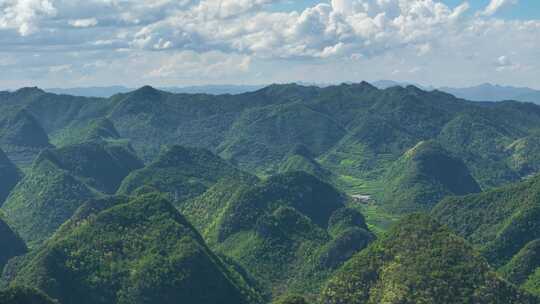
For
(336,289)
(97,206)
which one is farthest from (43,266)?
(336,289)

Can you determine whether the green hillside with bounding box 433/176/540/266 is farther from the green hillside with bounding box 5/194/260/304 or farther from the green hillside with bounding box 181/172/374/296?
the green hillside with bounding box 5/194/260/304

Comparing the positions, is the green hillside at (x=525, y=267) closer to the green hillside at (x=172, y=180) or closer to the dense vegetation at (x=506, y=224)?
the dense vegetation at (x=506, y=224)

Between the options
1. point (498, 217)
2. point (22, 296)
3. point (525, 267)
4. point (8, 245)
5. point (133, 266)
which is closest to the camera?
point (22, 296)

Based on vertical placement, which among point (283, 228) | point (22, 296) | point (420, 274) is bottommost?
point (283, 228)

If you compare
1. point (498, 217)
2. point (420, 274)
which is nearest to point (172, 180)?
point (498, 217)

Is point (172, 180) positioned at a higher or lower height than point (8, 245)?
higher

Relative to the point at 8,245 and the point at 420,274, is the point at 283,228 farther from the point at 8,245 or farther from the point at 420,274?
the point at 8,245

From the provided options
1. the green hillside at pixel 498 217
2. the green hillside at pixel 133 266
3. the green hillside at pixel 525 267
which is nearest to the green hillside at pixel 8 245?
the green hillside at pixel 133 266
